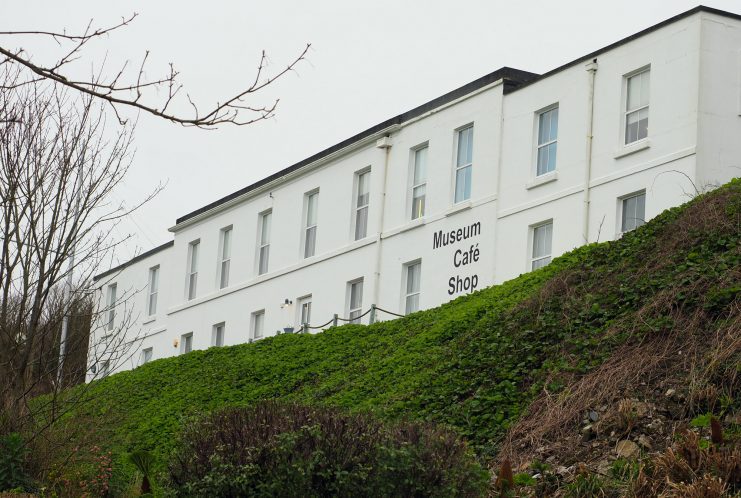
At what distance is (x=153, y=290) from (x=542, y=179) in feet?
82.2

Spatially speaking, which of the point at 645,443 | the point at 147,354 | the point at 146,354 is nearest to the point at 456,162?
the point at 645,443

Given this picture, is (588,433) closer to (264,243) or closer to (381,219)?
(381,219)

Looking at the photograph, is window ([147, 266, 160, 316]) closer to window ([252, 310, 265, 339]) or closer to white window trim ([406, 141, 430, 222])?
window ([252, 310, 265, 339])

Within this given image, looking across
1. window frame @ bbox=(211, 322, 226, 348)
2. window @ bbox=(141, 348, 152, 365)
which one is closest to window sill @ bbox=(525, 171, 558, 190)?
window frame @ bbox=(211, 322, 226, 348)

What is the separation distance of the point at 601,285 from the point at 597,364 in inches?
120

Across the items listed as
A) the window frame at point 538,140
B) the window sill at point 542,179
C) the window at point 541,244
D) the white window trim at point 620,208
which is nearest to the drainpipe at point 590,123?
the white window trim at point 620,208

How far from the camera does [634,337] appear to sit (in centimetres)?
1589

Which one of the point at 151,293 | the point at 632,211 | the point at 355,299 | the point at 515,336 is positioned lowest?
the point at 515,336

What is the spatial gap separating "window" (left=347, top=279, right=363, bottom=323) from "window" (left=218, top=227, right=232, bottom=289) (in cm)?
809

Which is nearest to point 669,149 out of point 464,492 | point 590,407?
point 590,407

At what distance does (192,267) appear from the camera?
146 ft

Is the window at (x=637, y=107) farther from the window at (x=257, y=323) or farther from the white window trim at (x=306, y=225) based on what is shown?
the window at (x=257, y=323)

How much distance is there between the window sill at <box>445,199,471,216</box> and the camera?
30681 mm

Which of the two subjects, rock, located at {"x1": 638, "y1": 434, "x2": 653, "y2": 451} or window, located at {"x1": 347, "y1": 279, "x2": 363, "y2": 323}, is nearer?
rock, located at {"x1": 638, "y1": 434, "x2": 653, "y2": 451}
